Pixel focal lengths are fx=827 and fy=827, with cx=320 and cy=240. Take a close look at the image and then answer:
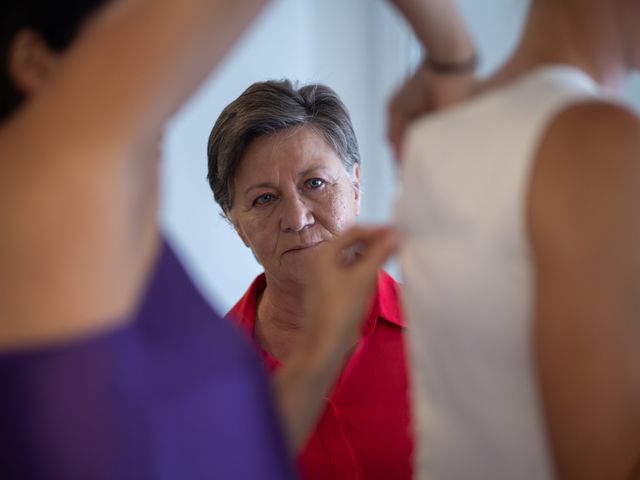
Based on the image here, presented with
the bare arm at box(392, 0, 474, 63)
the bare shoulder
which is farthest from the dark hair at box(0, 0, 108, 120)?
the bare shoulder

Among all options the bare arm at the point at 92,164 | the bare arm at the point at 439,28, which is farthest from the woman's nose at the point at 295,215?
the bare arm at the point at 92,164

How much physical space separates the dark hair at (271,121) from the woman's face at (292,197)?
23mm

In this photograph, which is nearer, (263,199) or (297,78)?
(263,199)

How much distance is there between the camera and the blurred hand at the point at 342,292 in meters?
1.01

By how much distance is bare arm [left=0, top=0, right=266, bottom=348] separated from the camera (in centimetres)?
71

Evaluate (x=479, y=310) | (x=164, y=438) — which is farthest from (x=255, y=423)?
(x=479, y=310)

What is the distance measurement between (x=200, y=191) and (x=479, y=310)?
2517 mm

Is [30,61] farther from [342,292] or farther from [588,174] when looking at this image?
[588,174]

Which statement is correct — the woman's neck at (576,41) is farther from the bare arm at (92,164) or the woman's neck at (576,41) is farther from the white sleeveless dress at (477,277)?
the bare arm at (92,164)

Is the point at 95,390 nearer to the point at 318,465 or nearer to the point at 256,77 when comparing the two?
the point at 318,465

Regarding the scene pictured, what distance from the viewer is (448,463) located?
39.9 inches

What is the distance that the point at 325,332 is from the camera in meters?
1.02

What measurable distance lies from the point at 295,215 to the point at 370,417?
488mm

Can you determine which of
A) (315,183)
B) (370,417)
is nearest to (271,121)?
(315,183)
